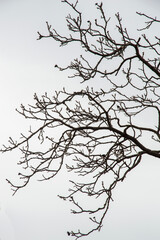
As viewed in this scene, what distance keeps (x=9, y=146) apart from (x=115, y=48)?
2.53m

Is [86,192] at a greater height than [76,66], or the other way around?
[76,66]

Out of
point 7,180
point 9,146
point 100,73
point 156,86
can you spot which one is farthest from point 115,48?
point 7,180

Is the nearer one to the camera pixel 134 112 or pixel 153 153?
pixel 153 153

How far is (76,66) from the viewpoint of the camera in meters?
5.48

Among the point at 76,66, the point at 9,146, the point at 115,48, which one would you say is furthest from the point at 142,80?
the point at 9,146

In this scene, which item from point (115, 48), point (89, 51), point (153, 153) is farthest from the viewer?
point (115, 48)

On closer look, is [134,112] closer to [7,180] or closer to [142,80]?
[142,80]

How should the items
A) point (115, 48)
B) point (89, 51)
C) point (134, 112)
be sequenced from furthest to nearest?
point (134, 112) → point (115, 48) → point (89, 51)

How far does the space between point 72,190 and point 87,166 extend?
1.64 ft

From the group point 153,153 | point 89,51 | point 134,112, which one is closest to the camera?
point 153,153

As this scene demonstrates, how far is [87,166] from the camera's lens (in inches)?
202

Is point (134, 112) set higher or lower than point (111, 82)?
lower

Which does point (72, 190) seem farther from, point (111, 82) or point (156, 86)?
point (156, 86)

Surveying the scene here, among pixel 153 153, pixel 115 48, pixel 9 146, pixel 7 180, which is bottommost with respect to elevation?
pixel 153 153
